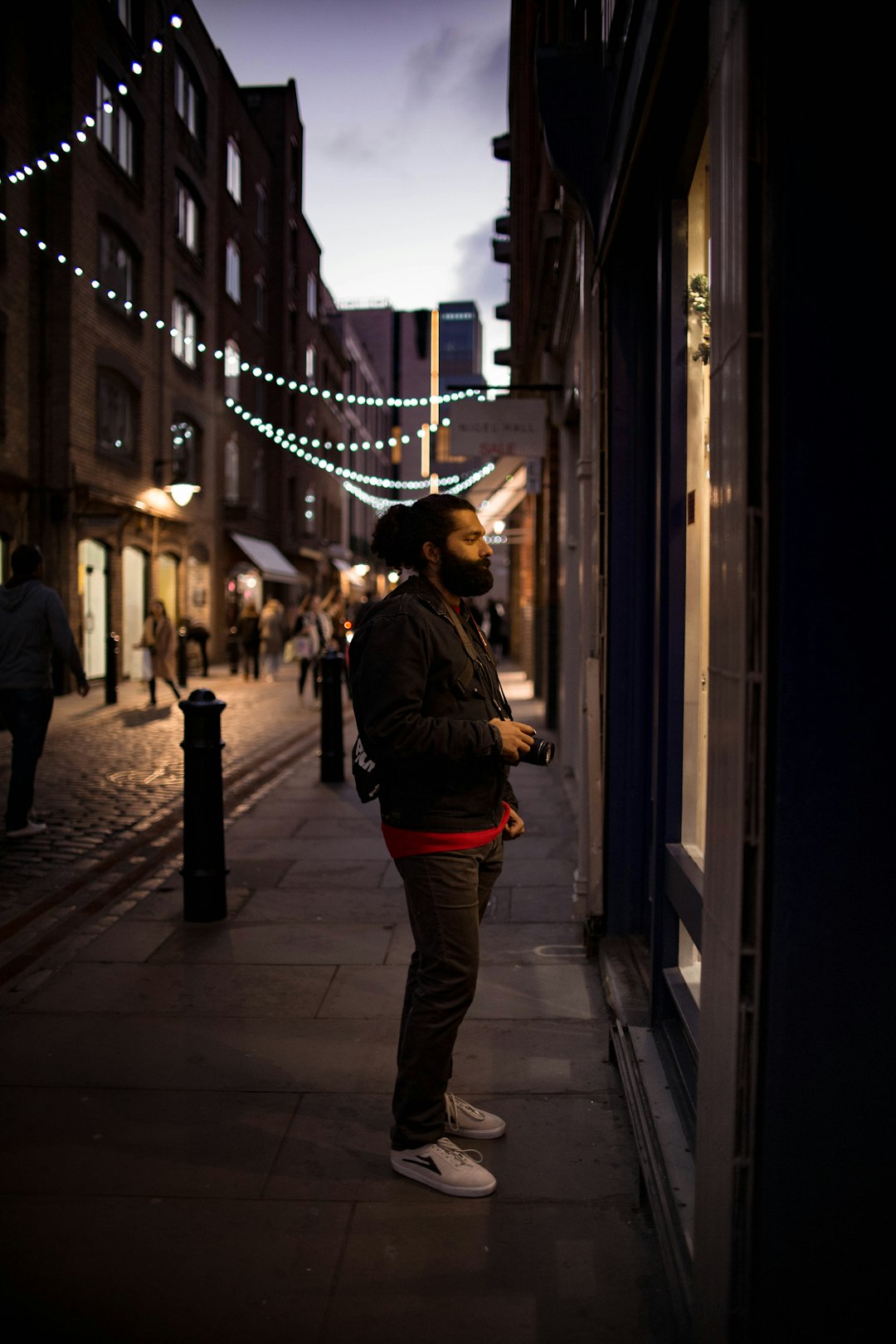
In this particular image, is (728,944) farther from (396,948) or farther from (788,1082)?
(396,948)

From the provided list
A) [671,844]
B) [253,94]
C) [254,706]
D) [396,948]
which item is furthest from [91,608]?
[253,94]

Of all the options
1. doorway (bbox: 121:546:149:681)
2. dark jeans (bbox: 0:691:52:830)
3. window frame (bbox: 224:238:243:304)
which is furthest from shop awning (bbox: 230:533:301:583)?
dark jeans (bbox: 0:691:52:830)

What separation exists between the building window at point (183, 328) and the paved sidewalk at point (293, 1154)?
21.4 meters

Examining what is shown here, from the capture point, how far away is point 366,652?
2930mm

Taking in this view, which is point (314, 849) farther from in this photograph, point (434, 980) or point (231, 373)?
point (231, 373)

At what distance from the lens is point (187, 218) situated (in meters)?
26.0

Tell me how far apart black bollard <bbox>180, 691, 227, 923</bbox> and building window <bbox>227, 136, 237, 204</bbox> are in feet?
92.3

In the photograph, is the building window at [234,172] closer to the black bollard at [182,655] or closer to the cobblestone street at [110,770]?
the black bollard at [182,655]

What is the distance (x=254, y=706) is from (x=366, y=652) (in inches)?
579

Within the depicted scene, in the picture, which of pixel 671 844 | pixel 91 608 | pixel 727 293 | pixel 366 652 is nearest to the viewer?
pixel 727 293

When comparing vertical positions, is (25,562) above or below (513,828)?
above

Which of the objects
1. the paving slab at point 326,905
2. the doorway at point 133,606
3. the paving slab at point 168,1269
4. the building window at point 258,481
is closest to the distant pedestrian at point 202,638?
the doorway at point 133,606

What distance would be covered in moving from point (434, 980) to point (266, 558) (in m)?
29.7

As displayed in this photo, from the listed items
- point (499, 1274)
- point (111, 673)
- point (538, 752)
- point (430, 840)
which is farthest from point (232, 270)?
point (499, 1274)
